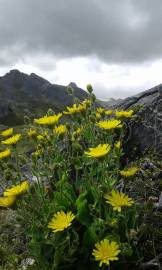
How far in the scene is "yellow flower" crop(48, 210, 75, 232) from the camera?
4066 millimetres

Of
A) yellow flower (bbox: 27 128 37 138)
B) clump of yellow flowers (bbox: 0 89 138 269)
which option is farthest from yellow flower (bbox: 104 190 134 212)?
yellow flower (bbox: 27 128 37 138)

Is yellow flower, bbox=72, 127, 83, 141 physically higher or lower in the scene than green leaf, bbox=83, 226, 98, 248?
higher

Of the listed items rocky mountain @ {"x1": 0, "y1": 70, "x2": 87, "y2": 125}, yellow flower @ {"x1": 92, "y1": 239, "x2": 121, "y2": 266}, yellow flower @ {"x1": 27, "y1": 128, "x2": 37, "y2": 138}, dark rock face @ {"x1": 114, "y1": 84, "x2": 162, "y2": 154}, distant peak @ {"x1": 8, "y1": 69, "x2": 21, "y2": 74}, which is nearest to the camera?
yellow flower @ {"x1": 92, "y1": 239, "x2": 121, "y2": 266}

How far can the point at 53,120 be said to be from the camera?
16.3 feet

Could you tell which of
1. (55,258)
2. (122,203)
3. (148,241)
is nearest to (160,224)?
(148,241)

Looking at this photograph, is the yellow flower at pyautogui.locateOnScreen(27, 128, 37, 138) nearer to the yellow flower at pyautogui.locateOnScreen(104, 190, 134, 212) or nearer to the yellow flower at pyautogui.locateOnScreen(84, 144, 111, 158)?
the yellow flower at pyautogui.locateOnScreen(84, 144, 111, 158)

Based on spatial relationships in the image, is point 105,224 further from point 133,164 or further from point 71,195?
point 133,164

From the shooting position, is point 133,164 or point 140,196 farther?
point 133,164

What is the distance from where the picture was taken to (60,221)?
4141mm

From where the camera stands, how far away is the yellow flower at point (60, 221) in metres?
4.07

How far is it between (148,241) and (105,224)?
63cm

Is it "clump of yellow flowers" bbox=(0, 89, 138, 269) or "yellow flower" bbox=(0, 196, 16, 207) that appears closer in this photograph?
"clump of yellow flowers" bbox=(0, 89, 138, 269)

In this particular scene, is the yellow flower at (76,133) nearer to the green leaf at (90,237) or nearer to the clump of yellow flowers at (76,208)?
the clump of yellow flowers at (76,208)

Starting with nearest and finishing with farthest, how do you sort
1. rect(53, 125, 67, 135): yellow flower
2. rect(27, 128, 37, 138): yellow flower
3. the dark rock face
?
rect(53, 125, 67, 135): yellow flower
rect(27, 128, 37, 138): yellow flower
the dark rock face
